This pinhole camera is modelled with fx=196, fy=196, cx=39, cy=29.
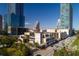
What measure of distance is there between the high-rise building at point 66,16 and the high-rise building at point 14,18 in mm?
372

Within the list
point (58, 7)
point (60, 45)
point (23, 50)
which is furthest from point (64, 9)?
point (23, 50)

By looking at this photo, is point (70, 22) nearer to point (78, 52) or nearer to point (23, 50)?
point (78, 52)

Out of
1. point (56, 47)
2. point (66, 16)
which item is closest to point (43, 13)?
point (66, 16)

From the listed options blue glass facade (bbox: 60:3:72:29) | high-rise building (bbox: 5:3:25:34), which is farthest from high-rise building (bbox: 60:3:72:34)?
high-rise building (bbox: 5:3:25:34)

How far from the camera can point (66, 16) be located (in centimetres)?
188

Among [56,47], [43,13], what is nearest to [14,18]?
[43,13]

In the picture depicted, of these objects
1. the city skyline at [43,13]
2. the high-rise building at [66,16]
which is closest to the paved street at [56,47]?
the high-rise building at [66,16]

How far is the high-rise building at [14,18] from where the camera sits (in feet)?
6.11

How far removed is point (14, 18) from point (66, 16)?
50cm

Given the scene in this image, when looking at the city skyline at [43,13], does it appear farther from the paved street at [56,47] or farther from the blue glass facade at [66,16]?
the paved street at [56,47]

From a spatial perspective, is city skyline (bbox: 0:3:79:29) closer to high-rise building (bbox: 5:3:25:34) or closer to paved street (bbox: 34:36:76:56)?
high-rise building (bbox: 5:3:25:34)

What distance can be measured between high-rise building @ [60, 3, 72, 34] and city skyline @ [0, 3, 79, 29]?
0.04 m

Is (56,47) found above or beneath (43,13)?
beneath

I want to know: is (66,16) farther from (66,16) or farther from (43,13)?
(43,13)
